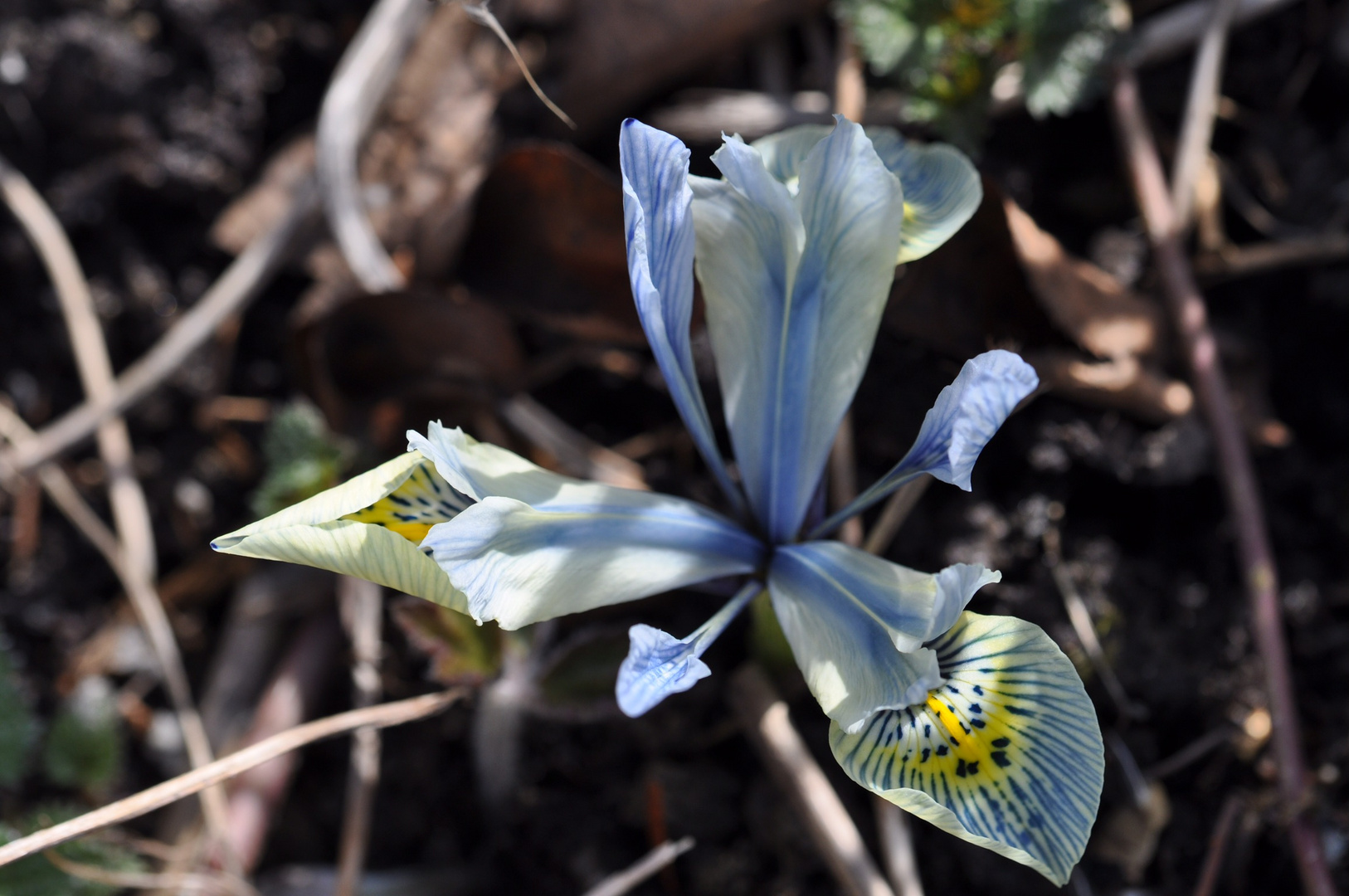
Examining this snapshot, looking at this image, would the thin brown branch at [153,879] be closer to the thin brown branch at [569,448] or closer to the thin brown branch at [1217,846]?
the thin brown branch at [569,448]

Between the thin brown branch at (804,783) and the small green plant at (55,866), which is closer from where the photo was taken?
the thin brown branch at (804,783)

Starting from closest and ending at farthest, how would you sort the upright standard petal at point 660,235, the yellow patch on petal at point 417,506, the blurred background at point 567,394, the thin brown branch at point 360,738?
the upright standard petal at point 660,235, the yellow patch on petal at point 417,506, the blurred background at point 567,394, the thin brown branch at point 360,738

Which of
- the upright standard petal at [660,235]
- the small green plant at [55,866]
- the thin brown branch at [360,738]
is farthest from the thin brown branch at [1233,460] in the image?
the small green plant at [55,866]

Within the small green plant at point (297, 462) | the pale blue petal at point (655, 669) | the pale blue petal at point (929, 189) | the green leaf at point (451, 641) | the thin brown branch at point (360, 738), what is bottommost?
the thin brown branch at point (360, 738)

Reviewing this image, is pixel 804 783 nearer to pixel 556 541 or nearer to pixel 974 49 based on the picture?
pixel 556 541

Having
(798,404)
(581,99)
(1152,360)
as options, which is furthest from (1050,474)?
(581,99)

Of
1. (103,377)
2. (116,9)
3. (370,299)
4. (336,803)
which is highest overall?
(116,9)

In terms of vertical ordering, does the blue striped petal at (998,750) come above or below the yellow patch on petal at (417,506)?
below

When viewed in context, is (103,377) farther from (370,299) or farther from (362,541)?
(362,541)

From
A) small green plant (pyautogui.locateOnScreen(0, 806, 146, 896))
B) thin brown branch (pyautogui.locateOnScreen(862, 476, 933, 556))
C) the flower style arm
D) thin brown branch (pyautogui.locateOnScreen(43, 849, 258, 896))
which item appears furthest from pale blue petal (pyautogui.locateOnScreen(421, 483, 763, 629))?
small green plant (pyautogui.locateOnScreen(0, 806, 146, 896))
